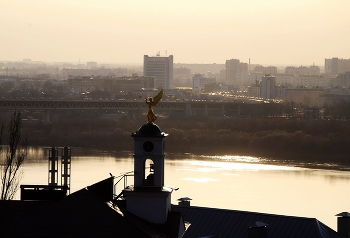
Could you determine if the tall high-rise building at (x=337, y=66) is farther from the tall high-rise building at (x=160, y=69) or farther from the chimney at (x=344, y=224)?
the chimney at (x=344, y=224)

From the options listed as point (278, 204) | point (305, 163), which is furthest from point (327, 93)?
point (278, 204)

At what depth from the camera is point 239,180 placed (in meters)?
28.6

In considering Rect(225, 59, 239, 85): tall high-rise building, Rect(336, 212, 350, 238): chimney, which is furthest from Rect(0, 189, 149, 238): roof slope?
Rect(225, 59, 239, 85): tall high-rise building

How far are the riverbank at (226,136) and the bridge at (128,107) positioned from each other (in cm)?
256

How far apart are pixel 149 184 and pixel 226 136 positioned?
3819 cm

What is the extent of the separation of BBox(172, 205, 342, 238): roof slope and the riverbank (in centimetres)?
2553

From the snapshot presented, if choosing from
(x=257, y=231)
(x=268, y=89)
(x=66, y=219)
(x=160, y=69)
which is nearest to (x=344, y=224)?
(x=257, y=231)

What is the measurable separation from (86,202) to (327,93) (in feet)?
304

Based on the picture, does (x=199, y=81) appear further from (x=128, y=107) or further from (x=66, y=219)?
(x=66, y=219)

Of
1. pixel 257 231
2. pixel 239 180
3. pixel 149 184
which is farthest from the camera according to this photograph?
pixel 239 180

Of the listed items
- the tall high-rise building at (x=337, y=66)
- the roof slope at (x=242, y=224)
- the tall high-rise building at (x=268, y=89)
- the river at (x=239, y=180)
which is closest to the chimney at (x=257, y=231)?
the roof slope at (x=242, y=224)

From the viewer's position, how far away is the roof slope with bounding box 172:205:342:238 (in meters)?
12.4

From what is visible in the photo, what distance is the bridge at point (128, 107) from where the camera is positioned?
184 feet

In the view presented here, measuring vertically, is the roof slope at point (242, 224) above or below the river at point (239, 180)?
above
